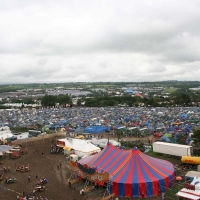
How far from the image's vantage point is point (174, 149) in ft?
67.3

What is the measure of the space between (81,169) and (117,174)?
2.48 meters

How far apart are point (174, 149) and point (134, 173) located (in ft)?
24.6

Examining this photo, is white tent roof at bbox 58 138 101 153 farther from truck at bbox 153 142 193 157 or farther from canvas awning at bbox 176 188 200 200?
canvas awning at bbox 176 188 200 200

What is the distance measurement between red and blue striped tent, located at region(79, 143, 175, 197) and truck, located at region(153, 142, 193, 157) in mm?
4374

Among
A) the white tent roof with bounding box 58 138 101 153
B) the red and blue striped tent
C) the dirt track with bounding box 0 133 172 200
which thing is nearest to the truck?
the red and blue striped tent

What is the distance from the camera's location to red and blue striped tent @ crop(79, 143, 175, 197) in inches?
540

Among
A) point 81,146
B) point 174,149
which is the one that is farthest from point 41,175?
point 174,149

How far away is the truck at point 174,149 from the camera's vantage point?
781 inches

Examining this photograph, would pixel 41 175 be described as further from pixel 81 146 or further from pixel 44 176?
pixel 81 146

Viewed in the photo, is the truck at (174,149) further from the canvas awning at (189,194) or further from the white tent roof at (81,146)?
the canvas awning at (189,194)

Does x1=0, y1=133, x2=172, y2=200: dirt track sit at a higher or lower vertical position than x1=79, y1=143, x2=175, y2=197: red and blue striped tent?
lower

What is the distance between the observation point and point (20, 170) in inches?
758

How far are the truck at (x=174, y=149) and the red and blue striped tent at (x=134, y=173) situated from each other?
14.4 feet

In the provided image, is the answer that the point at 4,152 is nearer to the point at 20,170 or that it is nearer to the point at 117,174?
the point at 20,170
